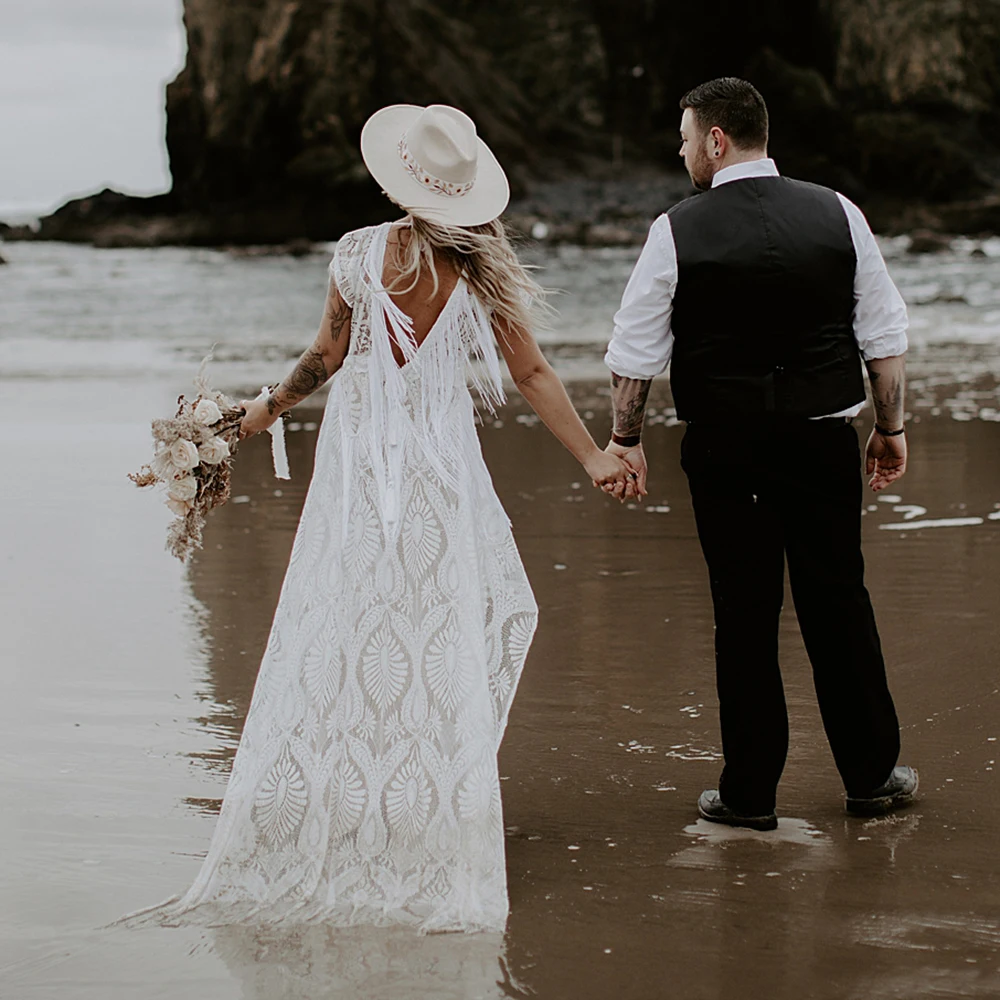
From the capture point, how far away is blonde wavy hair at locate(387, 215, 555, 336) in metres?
3.19

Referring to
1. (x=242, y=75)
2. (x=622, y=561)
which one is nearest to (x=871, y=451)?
(x=622, y=561)

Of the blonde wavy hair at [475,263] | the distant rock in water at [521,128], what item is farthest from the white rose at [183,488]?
the distant rock in water at [521,128]

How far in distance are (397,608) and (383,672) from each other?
0.48 ft

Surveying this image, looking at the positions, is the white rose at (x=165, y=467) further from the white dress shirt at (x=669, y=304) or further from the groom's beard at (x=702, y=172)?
the groom's beard at (x=702, y=172)

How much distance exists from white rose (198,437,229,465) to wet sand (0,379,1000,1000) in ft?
3.10

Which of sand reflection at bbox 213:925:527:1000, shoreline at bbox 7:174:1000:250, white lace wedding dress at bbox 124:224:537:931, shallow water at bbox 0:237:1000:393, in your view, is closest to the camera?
sand reflection at bbox 213:925:527:1000

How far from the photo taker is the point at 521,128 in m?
81.8

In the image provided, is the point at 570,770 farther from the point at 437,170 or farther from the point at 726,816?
the point at 437,170

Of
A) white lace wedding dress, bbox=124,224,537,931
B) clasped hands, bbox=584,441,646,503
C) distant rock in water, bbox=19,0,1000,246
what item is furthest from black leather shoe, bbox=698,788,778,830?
distant rock in water, bbox=19,0,1000,246

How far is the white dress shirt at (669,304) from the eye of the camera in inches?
131

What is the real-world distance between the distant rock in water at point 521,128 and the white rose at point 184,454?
4965 centimetres

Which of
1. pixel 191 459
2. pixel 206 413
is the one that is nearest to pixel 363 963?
pixel 191 459

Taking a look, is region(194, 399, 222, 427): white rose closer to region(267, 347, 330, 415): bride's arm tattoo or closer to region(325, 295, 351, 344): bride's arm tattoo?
region(267, 347, 330, 415): bride's arm tattoo

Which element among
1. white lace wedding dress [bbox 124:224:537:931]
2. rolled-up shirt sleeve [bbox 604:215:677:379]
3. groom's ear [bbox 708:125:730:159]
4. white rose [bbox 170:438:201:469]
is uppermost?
groom's ear [bbox 708:125:730:159]
